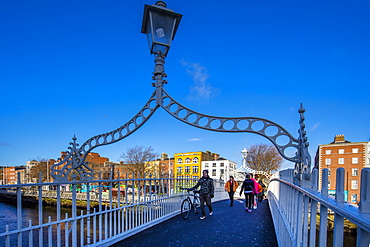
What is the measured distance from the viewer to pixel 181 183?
10680 millimetres

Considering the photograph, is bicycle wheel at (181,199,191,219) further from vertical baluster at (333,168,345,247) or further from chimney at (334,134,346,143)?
chimney at (334,134,346,143)

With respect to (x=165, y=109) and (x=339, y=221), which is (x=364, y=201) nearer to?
(x=339, y=221)

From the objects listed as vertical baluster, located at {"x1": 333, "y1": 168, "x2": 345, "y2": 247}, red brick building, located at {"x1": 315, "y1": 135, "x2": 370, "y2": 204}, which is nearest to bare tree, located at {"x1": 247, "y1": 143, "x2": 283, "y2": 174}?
red brick building, located at {"x1": 315, "y1": 135, "x2": 370, "y2": 204}

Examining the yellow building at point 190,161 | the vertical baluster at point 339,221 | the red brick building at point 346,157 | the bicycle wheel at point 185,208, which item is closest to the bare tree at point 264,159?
the red brick building at point 346,157

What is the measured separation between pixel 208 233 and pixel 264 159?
4719cm

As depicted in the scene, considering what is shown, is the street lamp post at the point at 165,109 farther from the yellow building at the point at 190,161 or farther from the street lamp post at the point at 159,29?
the yellow building at the point at 190,161

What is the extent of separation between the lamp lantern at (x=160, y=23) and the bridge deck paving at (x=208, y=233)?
4417 millimetres

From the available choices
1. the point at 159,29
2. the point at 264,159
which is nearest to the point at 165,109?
the point at 159,29

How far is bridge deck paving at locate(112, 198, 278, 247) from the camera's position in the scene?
5.89 meters

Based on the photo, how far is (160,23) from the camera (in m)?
5.89

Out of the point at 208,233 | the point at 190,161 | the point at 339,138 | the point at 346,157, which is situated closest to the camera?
the point at 208,233

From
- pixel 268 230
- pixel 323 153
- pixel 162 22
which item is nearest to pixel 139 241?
pixel 268 230

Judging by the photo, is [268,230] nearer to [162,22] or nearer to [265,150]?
[162,22]

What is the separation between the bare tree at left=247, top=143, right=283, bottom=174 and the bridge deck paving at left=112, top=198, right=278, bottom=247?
4429cm
